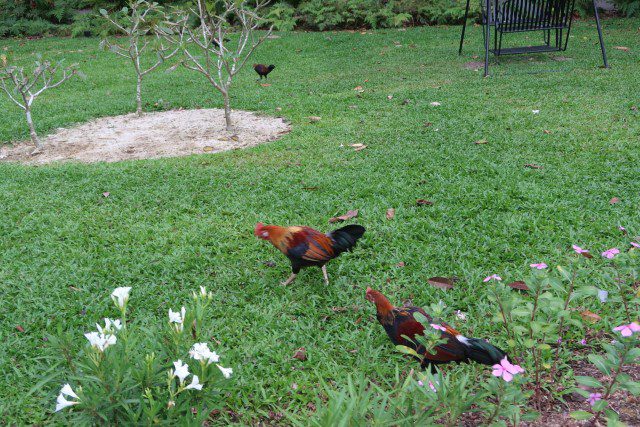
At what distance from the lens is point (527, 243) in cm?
327

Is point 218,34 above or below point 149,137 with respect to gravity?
above

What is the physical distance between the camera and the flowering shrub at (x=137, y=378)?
162cm

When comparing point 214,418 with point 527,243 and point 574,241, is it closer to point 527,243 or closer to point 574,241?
point 527,243

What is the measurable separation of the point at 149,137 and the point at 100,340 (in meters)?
4.78

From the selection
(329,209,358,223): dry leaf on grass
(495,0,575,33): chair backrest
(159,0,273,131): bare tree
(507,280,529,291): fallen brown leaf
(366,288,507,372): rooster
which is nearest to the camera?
(366,288,507,372): rooster

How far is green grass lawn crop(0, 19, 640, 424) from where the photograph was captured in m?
2.57

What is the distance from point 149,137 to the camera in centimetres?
600

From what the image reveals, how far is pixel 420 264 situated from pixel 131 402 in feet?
6.20

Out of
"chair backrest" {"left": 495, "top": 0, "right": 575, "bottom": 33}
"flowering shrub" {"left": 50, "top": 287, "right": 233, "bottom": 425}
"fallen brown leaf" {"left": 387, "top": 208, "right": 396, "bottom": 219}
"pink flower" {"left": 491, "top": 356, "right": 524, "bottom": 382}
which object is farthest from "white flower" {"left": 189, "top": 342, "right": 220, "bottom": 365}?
"chair backrest" {"left": 495, "top": 0, "right": 575, "bottom": 33}

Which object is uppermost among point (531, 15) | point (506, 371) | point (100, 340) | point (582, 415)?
point (531, 15)

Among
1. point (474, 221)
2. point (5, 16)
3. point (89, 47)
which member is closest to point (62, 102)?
point (89, 47)

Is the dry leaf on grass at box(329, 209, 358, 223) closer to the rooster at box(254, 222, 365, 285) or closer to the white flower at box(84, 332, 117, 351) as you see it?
the rooster at box(254, 222, 365, 285)

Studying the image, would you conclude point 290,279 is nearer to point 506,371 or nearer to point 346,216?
point 346,216

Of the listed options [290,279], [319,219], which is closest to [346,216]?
[319,219]
